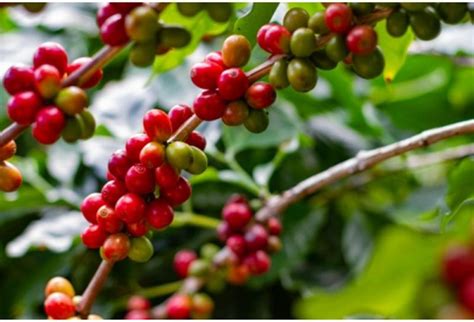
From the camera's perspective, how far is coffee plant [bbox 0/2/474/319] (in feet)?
1.32

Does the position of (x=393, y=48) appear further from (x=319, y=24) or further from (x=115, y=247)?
(x=115, y=247)

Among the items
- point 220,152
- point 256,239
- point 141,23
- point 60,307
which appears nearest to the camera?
point 141,23

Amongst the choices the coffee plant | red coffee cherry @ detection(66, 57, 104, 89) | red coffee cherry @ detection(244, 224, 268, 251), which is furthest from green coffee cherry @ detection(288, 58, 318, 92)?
red coffee cherry @ detection(244, 224, 268, 251)

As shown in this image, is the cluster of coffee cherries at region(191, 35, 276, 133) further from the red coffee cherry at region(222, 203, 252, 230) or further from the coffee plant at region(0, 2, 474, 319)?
the red coffee cherry at region(222, 203, 252, 230)

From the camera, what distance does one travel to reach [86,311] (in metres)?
0.50

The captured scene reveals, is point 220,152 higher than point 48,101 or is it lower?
lower

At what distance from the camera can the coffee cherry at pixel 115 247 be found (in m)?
0.44

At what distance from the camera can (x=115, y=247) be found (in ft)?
1.43

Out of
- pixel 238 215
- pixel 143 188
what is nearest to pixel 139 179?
pixel 143 188

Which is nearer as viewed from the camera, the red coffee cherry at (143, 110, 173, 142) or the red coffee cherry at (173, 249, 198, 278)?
the red coffee cherry at (143, 110, 173, 142)

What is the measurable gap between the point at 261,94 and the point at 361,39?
6cm

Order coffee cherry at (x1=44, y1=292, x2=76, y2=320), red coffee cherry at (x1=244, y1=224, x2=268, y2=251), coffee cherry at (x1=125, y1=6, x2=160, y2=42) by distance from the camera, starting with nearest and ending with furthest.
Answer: coffee cherry at (x1=125, y1=6, x2=160, y2=42) → coffee cherry at (x1=44, y1=292, x2=76, y2=320) → red coffee cherry at (x1=244, y1=224, x2=268, y2=251)

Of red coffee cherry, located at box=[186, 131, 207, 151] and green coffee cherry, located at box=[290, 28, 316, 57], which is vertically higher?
green coffee cherry, located at box=[290, 28, 316, 57]

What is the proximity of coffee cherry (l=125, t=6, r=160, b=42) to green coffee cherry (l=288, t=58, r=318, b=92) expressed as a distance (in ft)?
0.27
